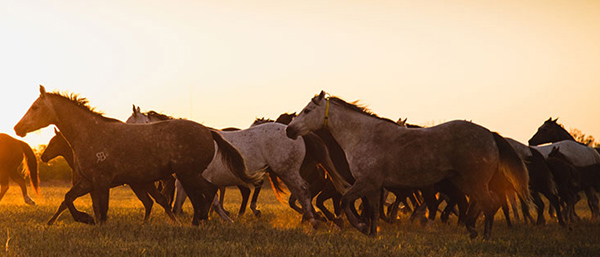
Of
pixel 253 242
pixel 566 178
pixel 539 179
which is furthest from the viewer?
pixel 566 178

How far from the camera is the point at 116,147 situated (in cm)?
952

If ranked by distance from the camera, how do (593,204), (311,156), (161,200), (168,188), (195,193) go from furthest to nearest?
(593,204), (168,188), (311,156), (161,200), (195,193)

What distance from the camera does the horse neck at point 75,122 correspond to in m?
9.68

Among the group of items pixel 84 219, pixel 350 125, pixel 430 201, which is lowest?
pixel 84 219

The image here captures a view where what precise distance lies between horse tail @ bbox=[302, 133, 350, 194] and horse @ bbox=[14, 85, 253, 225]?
2.08 m

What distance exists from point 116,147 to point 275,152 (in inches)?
115

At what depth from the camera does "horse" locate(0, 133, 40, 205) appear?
16234 mm

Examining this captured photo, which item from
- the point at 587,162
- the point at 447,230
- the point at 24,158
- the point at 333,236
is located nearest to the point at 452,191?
the point at 447,230

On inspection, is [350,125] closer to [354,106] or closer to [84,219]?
[354,106]

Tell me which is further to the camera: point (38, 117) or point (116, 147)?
point (38, 117)

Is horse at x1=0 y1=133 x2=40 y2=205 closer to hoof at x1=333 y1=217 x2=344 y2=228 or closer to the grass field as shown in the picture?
the grass field

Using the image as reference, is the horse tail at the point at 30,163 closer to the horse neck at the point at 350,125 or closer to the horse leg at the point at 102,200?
the horse leg at the point at 102,200

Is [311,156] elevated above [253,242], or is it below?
above

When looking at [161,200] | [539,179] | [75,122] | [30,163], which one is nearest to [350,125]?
[161,200]
